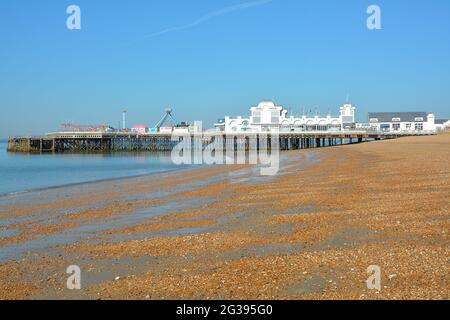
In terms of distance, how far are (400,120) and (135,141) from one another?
59.7 meters

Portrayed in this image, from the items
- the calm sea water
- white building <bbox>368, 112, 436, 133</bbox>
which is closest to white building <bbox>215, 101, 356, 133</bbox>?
white building <bbox>368, 112, 436, 133</bbox>

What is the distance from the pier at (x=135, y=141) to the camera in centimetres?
7625

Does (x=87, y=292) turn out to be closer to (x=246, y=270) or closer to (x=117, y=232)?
(x=246, y=270)

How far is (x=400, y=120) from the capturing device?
347ft

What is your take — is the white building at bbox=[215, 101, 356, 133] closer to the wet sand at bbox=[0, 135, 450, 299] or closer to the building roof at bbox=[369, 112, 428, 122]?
the building roof at bbox=[369, 112, 428, 122]

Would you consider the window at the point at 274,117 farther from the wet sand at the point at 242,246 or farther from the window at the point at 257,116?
the wet sand at the point at 242,246

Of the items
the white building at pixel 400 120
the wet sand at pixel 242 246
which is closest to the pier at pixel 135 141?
the white building at pixel 400 120

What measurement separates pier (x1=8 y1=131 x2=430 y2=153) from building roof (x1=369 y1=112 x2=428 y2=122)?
26.9 meters

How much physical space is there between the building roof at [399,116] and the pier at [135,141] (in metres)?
26.9

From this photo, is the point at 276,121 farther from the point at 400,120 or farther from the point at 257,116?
the point at 400,120

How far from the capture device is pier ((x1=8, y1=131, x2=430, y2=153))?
76.2 meters

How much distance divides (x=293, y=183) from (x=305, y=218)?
6673mm
